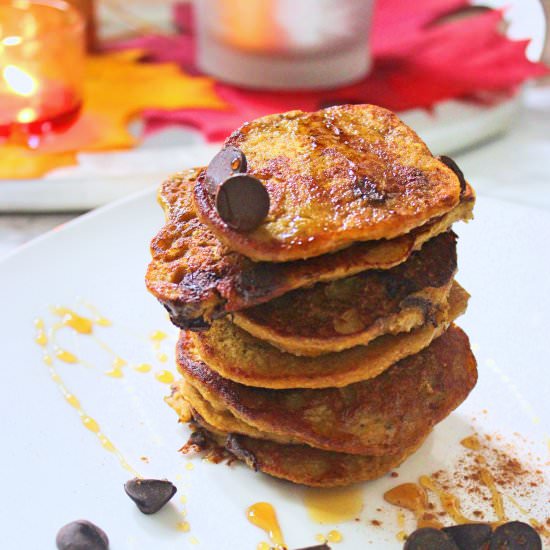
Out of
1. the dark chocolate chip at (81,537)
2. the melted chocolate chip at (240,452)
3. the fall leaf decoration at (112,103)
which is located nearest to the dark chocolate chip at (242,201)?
the melted chocolate chip at (240,452)

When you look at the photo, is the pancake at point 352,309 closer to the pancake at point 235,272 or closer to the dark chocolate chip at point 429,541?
the pancake at point 235,272

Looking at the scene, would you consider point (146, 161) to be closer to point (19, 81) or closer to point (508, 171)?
point (19, 81)

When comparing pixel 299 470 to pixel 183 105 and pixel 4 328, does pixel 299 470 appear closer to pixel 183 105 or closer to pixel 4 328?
pixel 4 328

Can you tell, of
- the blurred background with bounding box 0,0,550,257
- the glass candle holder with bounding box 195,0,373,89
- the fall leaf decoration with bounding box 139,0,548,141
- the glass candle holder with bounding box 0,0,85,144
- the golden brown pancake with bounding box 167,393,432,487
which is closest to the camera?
the golden brown pancake with bounding box 167,393,432,487

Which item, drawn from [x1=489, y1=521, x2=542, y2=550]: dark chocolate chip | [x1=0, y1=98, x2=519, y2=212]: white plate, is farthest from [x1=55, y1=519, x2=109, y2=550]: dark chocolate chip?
[x1=0, y1=98, x2=519, y2=212]: white plate

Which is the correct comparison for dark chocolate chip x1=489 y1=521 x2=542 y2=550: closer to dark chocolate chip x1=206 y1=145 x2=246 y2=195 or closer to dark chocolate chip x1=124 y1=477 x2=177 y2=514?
dark chocolate chip x1=124 y1=477 x2=177 y2=514

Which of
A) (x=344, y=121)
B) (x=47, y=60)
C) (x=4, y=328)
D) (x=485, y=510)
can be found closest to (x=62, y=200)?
(x=47, y=60)
